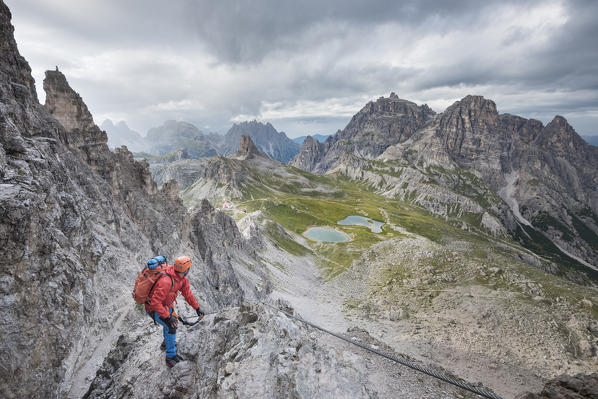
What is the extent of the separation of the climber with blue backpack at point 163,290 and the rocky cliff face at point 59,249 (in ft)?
14.6

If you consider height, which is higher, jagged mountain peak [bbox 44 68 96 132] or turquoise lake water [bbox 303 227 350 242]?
jagged mountain peak [bbox 44 68 96 132]

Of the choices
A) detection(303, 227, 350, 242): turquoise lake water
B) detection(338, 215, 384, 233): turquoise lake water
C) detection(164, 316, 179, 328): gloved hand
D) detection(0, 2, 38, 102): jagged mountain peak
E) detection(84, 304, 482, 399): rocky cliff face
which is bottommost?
detection(338, 215, 384, 233): turquoise lake water

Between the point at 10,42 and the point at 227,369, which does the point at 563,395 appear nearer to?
the point at 227,369

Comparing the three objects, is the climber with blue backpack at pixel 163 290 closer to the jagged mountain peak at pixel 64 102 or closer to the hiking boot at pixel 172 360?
the hiking boot at pixel 172 360

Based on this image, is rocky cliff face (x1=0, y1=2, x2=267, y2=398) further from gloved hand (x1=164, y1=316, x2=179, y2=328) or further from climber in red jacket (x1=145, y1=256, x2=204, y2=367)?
gloved hand (x1=164, y1=316, x2=179, y2=328)

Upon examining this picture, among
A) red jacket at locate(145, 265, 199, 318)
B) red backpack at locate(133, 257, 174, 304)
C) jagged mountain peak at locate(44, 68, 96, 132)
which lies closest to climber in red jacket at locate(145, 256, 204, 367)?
red jacket at locate(145, 265, 199, 318)

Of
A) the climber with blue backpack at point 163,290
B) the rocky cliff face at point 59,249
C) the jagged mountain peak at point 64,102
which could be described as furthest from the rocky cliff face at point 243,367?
the jagged mountain peak at point 64,102

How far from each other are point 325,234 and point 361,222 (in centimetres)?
3888

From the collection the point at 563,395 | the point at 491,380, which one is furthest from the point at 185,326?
the point at 491,380

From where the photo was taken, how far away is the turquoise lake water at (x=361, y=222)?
15077 centimetres

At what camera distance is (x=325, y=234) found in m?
131

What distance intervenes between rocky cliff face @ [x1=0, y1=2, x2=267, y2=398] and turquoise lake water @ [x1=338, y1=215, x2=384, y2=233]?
117721mm

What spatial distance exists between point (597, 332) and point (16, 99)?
81.7 m

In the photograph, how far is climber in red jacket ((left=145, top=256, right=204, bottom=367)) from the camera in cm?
1196
